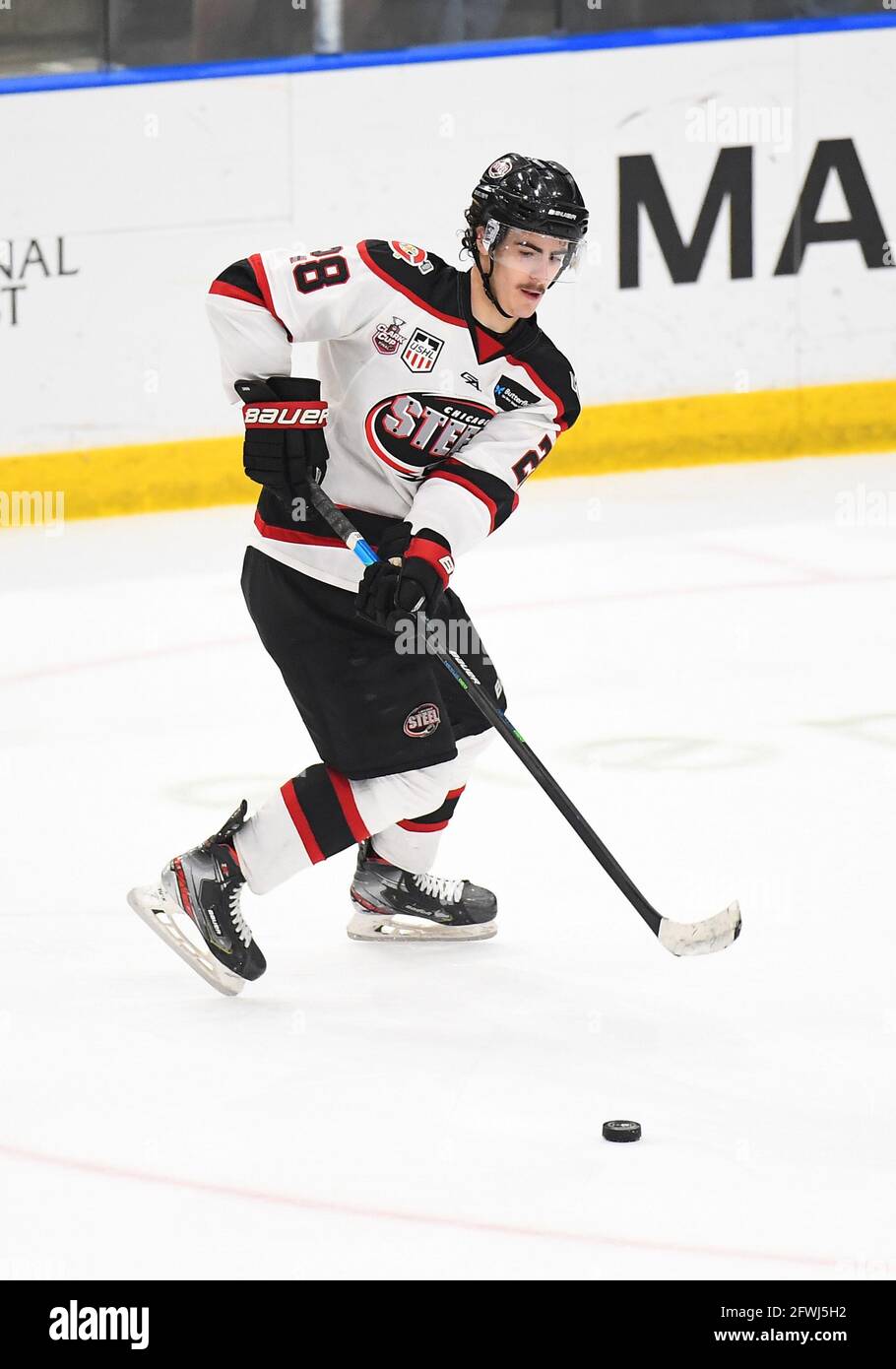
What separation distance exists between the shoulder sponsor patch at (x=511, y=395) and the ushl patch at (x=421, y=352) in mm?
98

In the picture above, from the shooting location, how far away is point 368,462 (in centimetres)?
309

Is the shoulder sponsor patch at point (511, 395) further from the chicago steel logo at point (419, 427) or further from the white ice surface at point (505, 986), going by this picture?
the white ice surface at point (505, 986)

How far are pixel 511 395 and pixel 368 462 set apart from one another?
0.22 metres

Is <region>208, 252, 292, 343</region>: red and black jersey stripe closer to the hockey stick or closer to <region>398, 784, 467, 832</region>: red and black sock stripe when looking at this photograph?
the hockey stick

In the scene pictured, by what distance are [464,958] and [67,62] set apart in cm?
373

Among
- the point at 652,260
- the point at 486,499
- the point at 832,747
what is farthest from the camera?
the point at 652,260

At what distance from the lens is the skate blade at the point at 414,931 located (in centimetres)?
332

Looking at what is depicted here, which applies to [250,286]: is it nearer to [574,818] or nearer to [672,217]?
[574,818]

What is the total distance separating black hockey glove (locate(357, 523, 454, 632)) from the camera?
9.50 ft

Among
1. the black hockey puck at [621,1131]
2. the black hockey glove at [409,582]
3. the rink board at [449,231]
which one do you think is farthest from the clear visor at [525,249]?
the rink board at [449,231]

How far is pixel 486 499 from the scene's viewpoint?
301 cm

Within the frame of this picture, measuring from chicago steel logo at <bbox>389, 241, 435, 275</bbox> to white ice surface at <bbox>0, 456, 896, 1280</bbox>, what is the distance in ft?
3.23
